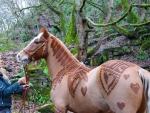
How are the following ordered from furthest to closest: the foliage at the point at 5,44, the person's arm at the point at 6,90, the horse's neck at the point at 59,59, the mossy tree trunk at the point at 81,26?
the foliage at the point at 5,44 < the mossy tree trunk at the point at 81,26 < the horse's neck at the point at 59,59 < the person's arm at the point at 6,90

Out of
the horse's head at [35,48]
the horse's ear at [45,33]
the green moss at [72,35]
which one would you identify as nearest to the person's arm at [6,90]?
the horse's head at [35,48]

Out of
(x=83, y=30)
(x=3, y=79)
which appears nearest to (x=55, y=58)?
(x=3, y=79)

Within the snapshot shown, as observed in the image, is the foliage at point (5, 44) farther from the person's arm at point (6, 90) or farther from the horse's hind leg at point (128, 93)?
the horse's hind leg at point (128, 93)

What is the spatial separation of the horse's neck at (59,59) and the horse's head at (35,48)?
0.44 feet

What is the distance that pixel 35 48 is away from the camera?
16.2ft

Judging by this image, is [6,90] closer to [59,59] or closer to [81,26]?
[59,59]

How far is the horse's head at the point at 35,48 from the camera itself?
4891 mm

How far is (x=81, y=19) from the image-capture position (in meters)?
9.70

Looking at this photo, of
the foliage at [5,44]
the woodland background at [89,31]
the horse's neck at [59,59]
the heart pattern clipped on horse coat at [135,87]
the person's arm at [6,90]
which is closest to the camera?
the heart pattern clipped on horse coat at [135,87]

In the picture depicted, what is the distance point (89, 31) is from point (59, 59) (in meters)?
4.82

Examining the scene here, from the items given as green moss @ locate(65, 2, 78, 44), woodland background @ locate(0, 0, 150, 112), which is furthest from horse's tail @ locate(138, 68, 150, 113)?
green moss @ locate(65, 2, 78, 44)

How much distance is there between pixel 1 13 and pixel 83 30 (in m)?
11.2

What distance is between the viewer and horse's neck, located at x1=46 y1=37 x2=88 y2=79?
15.8ft

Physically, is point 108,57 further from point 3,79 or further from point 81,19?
point 3,79
